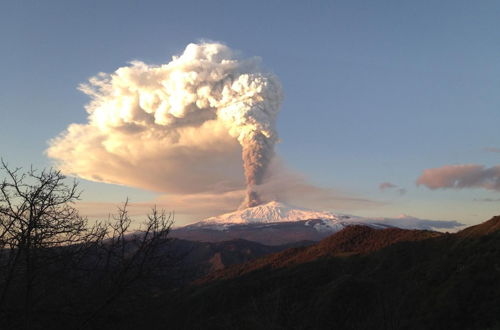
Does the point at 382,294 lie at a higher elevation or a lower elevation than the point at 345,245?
higher

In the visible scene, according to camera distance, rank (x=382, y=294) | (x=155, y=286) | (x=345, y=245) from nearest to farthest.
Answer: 1. (x=155, y=286)
2. (x=382, y=294)
3. (x=345, y=245)

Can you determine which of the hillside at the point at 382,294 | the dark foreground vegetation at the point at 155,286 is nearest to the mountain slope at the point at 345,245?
the hillside at the point at 382,294

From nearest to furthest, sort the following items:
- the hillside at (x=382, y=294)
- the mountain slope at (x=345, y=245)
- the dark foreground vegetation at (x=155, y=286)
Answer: the dark foreground vegetation at (x=155, y=286), the hillside at (x=382, y=294), the mountain slope at (x=345, y=245)

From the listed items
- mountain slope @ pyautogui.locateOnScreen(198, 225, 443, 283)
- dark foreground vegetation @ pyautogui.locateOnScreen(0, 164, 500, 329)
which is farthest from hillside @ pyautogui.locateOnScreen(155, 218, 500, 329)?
mountain slope @ pyautogui.locateOnScreen(198, 225, 443, 283)

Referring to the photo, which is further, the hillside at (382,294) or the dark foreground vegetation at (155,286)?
the hillside at (382,294)

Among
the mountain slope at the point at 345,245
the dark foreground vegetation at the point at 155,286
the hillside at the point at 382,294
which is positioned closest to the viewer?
the dark foreground vegetation at the point at 155,286

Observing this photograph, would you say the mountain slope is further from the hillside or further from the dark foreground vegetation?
the dark foreground vegetation

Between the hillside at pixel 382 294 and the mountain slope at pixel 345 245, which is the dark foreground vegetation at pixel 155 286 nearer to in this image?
the hillside at pixel 382 294

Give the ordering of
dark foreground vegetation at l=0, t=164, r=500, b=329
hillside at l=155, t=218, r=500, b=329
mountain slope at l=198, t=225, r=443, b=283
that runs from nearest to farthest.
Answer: dark foreground vegetation at l=0, t=164, r=500, b=329 → hillside at l=155, t=218, r=500, b=329 → mountain slope at l=198, t=225, r=443, b=283

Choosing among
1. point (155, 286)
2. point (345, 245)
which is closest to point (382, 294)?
point (155, 286)

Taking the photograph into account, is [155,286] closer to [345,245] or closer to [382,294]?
[382,294]

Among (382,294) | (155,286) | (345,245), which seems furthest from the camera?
(345,245)
